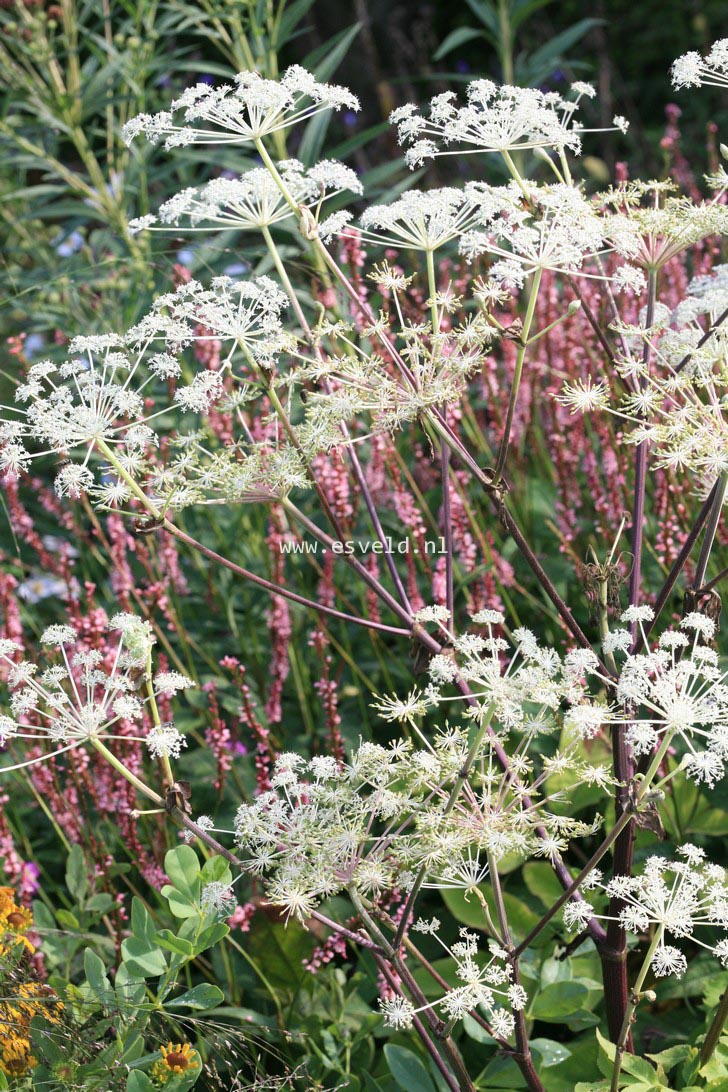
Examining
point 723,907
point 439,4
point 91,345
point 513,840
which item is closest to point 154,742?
point 513,840

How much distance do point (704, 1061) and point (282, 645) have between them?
1275mm

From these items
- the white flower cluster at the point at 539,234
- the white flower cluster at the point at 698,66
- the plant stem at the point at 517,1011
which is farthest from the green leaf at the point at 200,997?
the white flower cluster at the point at 698,66

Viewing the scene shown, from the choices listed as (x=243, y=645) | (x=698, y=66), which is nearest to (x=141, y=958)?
(x=243, y=645)

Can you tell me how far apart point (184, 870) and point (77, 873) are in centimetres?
62

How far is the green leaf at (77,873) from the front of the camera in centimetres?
213

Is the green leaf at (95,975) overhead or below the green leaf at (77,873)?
overhead

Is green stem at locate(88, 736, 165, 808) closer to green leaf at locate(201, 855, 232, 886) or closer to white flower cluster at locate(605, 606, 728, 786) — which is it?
green leaf at locate(201, 855, 232, 886)

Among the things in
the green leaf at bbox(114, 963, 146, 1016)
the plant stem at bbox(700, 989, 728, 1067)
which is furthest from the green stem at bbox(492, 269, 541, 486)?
the green leaf at bbox(114, 963, 146, 1016)

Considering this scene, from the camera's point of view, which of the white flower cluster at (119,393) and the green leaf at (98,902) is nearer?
the white flower cluster at (119,393)

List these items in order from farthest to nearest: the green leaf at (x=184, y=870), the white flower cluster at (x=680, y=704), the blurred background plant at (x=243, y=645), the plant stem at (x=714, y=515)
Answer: the blurred background plant at (x=243, y=645) < the green leaf at (x=184, y=870) < the plant stem at (x=714, y=515) < the white flower cluster at (x=680, y=704)

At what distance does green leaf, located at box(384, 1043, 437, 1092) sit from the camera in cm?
173

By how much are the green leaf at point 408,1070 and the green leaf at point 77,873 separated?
711 mm

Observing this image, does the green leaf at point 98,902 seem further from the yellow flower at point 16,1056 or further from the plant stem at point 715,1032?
the plant stem at point 715,1032

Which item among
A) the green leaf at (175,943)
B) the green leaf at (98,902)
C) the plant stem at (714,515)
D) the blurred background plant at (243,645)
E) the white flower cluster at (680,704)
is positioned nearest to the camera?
the white flower cluster at (680,704)
